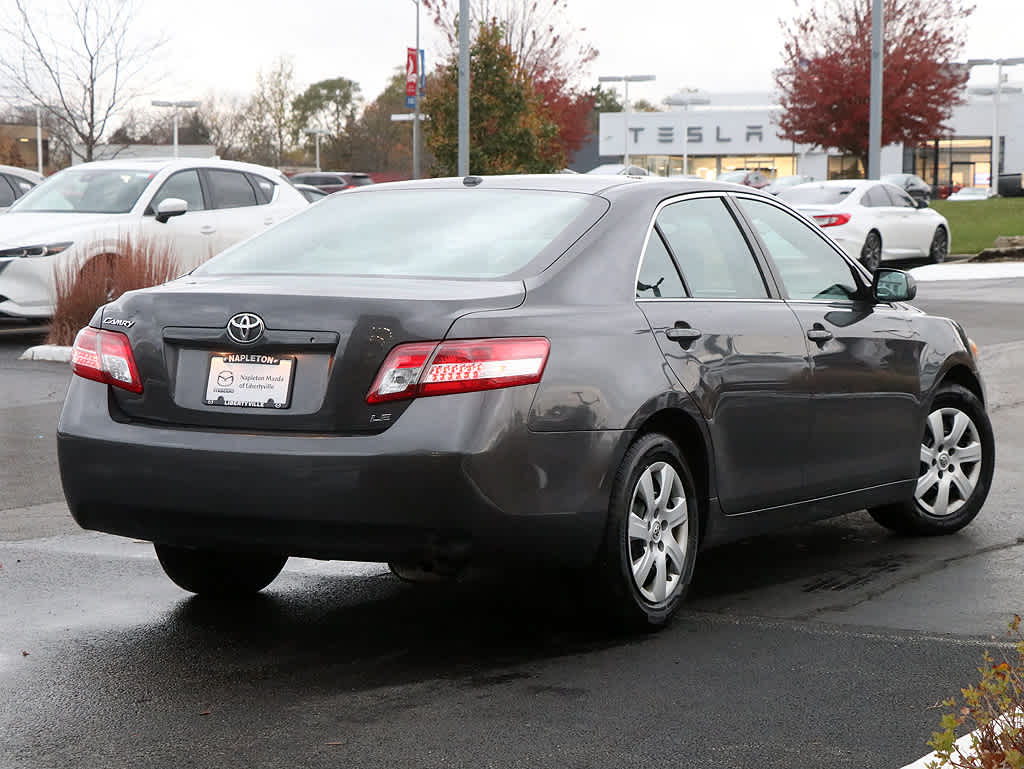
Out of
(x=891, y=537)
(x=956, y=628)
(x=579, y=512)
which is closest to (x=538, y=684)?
(x=579, y=512)

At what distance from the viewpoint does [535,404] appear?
4859 millimetres

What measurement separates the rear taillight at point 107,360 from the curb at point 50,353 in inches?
340

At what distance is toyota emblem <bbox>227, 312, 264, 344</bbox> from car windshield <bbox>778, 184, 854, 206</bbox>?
66.3ft

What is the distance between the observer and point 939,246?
89.6ft

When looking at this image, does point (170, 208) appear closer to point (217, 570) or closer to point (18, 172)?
point (18, 172)

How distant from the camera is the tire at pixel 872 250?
961 inches

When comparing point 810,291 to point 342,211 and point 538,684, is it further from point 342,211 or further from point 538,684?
point 538,684

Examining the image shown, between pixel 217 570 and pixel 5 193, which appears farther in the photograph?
pixel 5 193

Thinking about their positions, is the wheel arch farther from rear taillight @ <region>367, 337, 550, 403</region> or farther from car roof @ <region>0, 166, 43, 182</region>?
car roof @ <region>0, 166, 43, 182</region>

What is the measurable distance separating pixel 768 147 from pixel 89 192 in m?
78.8

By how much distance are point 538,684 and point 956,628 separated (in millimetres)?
1592

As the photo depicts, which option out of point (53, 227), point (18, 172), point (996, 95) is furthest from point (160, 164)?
point (996, 95)

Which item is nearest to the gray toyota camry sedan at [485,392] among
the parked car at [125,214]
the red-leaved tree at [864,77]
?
the parked car at [125,214]

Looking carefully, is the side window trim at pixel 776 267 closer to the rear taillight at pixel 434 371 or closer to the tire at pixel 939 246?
the rear taillight at pixel 434 371
